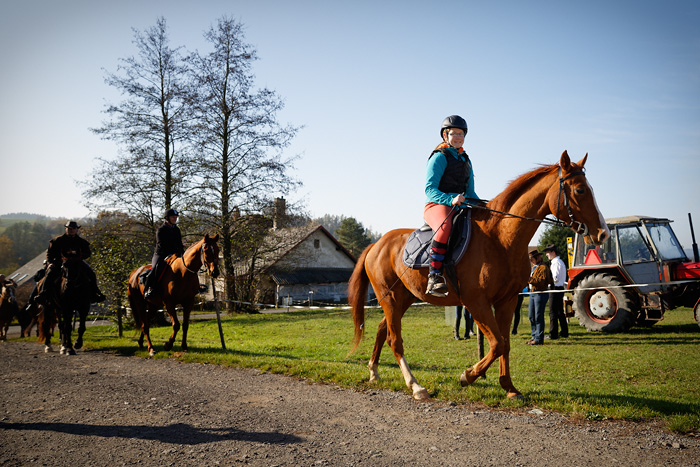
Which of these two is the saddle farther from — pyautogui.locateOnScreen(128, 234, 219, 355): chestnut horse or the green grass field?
the green grass field

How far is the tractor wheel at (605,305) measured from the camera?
11.4 meters

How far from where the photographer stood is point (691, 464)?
10.9 ft

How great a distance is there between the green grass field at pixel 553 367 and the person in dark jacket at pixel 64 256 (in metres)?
1.87

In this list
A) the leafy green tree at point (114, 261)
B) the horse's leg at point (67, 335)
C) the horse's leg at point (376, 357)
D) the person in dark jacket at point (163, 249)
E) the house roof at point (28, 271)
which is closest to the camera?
the horse's leg at point (376, 357)

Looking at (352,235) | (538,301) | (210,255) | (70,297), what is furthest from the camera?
(352,235)

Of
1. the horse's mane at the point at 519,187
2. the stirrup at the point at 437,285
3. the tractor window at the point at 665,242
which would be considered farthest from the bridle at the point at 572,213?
the tractor window at the point at 665,242

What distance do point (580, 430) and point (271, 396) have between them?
357 centimetres

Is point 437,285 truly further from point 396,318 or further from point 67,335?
point 67,335

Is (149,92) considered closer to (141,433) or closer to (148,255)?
(148,255)

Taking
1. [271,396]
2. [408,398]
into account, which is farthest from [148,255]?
[408,398]

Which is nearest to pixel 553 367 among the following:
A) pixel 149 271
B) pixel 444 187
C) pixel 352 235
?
pixel 444 187

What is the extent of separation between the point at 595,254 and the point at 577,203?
9.41m

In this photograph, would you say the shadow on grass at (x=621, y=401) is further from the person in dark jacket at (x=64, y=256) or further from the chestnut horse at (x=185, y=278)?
the person in dark jacket at (x=64, y=256)

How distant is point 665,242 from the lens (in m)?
12.5
